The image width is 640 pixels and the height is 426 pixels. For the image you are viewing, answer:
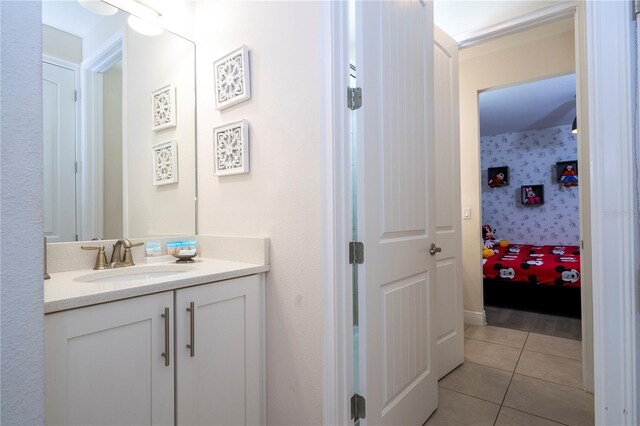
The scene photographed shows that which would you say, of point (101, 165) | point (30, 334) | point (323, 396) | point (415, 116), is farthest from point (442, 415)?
point (101, 165)

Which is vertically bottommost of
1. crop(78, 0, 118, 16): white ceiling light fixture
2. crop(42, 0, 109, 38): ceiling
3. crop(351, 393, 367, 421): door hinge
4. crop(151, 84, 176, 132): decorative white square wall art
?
crop(351, 393, 367, 421): door hinge

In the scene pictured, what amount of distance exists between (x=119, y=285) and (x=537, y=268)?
12.4 feet

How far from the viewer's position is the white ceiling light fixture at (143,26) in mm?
1728

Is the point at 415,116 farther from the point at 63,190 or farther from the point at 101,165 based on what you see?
the point at 63,190

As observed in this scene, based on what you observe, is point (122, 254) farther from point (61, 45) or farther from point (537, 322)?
point (537, 322)

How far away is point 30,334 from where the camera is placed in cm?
61

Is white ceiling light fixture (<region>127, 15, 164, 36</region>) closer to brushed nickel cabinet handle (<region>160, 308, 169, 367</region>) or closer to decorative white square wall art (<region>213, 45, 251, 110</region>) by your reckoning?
decorative white square wall art (<region>213, 45, 251, 110</region>)

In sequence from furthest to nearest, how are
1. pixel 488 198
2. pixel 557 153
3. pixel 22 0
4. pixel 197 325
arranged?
pixel 488 198 < pixel 557 153 < pixel 197 325 < pixel 22 0

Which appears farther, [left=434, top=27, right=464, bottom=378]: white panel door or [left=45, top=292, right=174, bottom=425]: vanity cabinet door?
[left=434, top=27, right=464, bottom=378]: white panel door

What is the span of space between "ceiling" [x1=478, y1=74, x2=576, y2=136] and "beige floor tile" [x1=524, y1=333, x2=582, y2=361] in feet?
8.21

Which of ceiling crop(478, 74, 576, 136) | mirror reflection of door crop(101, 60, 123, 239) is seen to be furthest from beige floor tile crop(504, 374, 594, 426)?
ceiling crop(478, 74, 576, 136)

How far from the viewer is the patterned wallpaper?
550 centimetres

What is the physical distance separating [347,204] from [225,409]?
98cm

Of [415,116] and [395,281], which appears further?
[415,116]
